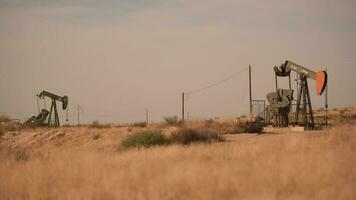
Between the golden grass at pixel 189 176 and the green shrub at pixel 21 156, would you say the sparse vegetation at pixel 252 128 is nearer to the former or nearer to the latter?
the golden grass at pixel 189 176

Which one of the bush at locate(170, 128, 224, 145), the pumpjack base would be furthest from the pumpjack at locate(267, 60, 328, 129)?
the bush at locate(170, 128, 224, 145)

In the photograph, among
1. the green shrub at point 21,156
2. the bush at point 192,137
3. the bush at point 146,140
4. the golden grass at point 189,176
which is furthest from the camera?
the bush at point 192,137

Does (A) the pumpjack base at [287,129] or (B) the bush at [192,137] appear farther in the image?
(A) the pumpjack base at [287,129]

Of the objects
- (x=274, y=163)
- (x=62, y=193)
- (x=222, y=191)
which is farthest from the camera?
(x=274, y=163)

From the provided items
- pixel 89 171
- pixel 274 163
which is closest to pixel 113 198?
pixel 89 171

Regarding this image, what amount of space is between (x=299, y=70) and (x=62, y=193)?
2304 centimetres

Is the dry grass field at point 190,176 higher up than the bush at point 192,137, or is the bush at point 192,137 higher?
the bush at point 192,137

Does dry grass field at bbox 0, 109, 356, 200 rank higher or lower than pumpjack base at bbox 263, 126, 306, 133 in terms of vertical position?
lower

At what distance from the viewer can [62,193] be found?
9.70 meters

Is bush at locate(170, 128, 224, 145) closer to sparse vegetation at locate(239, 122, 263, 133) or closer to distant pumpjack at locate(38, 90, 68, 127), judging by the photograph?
sparse vegetation at locate(239, 122, 263, 133)

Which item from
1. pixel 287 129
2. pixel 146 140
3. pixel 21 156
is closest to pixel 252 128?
pixel 287 129

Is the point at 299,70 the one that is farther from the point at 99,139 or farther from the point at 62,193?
the point at 62,193

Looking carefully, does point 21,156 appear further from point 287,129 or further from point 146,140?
point 287,129

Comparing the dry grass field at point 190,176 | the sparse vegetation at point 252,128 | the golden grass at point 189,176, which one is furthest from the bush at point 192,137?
the golden grass at point 189,176
